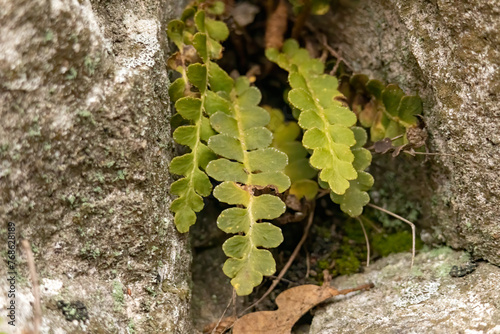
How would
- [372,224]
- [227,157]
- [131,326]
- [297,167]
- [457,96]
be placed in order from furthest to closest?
[372,224] < [297,167] < [227,157] < [457,96] < [131,326]

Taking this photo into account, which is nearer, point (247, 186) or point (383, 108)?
point (247, 186)

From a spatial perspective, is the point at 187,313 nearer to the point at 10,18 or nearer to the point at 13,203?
the point at 13,203

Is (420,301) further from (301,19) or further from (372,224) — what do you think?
(301,19)

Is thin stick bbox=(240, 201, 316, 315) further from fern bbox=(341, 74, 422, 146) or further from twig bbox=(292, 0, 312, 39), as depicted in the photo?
twig bbox=(292, 0, 312, 39)

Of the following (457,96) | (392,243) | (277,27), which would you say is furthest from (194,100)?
(392,243)

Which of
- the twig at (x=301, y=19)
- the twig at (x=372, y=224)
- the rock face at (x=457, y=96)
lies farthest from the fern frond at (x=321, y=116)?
the twig at (x=372, y=224)

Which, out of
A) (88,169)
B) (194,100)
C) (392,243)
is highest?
(88,169)

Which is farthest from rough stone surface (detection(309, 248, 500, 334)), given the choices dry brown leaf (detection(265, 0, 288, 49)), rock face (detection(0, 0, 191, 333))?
dry brown leaf (detection(265, 0, 288, 49))

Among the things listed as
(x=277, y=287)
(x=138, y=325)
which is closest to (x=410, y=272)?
(x=277, y=287)
